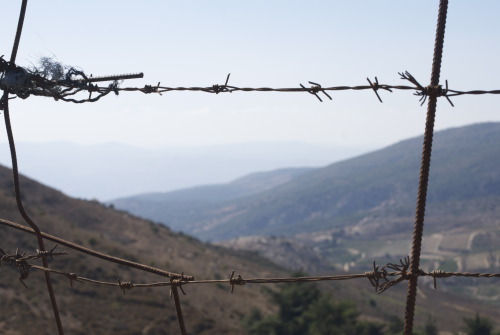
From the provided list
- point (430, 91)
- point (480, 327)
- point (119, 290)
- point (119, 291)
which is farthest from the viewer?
point (119, 290)

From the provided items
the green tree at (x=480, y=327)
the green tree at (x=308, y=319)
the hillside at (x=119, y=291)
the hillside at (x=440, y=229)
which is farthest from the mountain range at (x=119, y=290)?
the hillside at (x=440, y=229)

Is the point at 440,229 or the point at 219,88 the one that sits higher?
the point at 219,88

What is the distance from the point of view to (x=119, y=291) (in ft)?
99.2

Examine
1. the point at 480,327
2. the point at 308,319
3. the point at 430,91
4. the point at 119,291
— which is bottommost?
the point at 480,327

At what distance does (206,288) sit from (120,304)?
8108 mm

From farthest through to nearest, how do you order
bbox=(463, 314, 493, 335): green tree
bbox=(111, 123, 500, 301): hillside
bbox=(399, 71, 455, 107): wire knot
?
bbox=(111, 123, 500, 301): hillside
bbox=(463, 314, 493, 335): green tree
bbox=(399, 71, 455, 107): wire knot

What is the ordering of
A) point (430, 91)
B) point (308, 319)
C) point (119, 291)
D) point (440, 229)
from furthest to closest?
point (440, 229) → point (119, 291) → point (308, 319) → point (430, 91)

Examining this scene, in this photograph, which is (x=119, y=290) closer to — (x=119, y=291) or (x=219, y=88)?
(x=119, y=291)

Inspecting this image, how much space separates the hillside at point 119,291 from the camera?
2603cm

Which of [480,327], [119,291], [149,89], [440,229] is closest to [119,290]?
[119,291]

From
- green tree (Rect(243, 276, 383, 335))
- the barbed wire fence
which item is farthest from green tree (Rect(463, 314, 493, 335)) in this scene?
the barbed wire fence

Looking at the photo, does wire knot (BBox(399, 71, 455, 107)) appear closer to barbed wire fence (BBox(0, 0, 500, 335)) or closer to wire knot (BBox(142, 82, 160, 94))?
barbed wire fence (BBox(0, 0, 500, 335))

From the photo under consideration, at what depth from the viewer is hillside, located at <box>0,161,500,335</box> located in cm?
2603

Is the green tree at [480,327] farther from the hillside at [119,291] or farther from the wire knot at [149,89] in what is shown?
the wire knot at [149,89]
